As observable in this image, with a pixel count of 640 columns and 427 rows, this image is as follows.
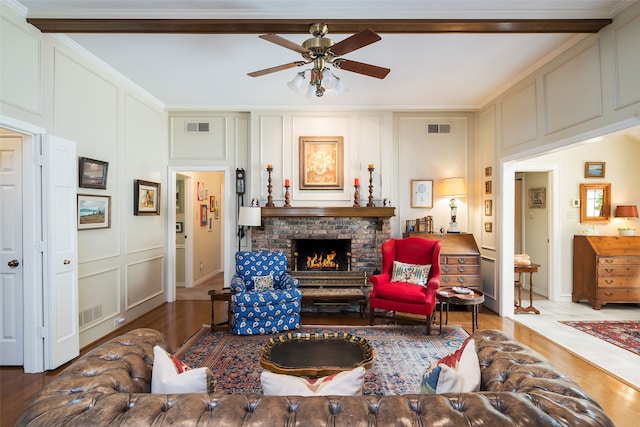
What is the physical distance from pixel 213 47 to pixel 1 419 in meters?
3.39

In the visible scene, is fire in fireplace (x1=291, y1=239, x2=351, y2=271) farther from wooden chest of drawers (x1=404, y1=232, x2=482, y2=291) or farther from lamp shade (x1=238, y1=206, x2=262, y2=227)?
wooden chest of drawers (x1=404, y1=232, x2=482, y2=291)

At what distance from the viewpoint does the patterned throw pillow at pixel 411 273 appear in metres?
3.98

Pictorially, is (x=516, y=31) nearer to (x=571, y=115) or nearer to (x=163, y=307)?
(x=571, y=115)

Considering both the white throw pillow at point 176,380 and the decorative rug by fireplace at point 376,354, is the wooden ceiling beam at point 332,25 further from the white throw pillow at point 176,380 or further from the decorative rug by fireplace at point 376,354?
the decorative rug by fireplace at point 376,354

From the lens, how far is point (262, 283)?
157 inches

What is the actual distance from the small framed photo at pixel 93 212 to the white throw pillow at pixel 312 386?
3.14 m

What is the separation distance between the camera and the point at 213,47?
10.7 ft

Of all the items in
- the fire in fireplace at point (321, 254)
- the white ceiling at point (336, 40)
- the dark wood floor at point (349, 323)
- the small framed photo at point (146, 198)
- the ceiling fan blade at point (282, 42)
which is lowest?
the dark wood floor at point (349, 323)

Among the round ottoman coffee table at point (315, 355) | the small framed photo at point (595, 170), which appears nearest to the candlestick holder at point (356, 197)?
the round ottoman coffee table at point (315, 355)

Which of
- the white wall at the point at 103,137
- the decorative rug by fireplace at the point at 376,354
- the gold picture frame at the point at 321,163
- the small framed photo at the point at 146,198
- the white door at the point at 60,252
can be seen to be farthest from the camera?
the gold picture frame at the point at 321,163

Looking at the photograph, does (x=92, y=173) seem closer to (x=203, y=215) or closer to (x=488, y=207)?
(x=203, y=215)

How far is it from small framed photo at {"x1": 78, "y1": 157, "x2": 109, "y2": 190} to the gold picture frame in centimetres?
255

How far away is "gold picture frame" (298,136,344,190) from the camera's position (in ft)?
16.5

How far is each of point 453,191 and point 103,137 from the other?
460cm
